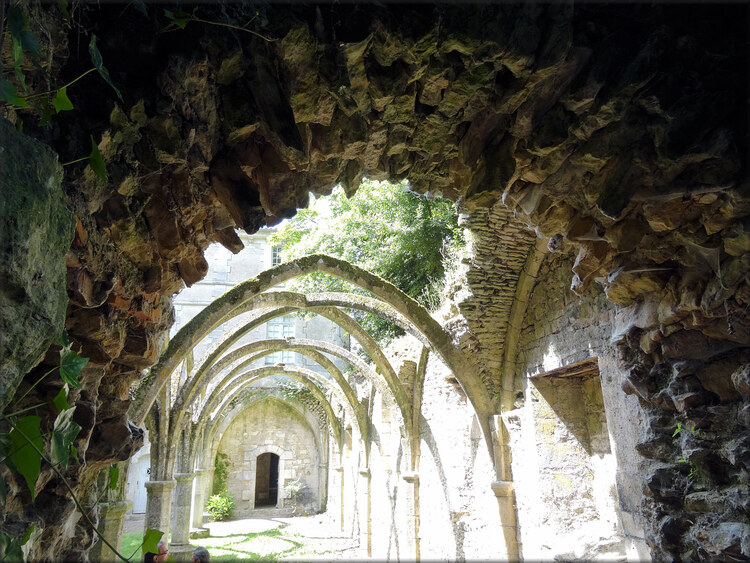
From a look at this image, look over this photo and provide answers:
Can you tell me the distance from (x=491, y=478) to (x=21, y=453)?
535 cm

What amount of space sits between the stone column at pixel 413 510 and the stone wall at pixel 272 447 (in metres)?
9.48

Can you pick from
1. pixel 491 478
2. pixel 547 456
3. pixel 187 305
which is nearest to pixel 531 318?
pixel 547 456

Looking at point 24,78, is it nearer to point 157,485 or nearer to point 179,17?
point 179,17

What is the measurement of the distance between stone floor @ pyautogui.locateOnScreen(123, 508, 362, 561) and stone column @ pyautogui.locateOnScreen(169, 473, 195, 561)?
230 cm

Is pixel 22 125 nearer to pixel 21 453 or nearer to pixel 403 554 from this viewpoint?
pixel 21 453

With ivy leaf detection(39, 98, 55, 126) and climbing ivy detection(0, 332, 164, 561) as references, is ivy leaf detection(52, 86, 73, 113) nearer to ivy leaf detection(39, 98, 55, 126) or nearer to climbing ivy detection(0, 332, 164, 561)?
ivy leaf detection(39, 98, 55, 126)

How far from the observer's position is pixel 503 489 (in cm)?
552

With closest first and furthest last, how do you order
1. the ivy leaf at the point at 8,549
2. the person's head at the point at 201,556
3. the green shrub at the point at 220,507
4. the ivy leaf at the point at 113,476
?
the ivy leaf at the point at 8,549, the ivy leaf at the point at 113,476, the person's head at the point at 201,556, the green shrub at the point at 220,507

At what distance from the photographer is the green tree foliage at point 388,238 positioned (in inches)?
323

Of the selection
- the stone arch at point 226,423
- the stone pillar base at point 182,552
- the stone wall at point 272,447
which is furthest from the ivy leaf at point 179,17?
the stone wall at point 272,447

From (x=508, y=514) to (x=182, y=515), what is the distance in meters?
7.15

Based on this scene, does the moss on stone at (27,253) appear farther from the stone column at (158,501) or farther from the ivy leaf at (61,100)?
the stone column at (158,501)

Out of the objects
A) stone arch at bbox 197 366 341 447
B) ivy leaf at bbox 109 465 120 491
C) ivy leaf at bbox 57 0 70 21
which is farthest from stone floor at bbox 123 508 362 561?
ivy leaf at bbox 57 0 70 21

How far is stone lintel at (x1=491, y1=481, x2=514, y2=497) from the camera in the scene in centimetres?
551
